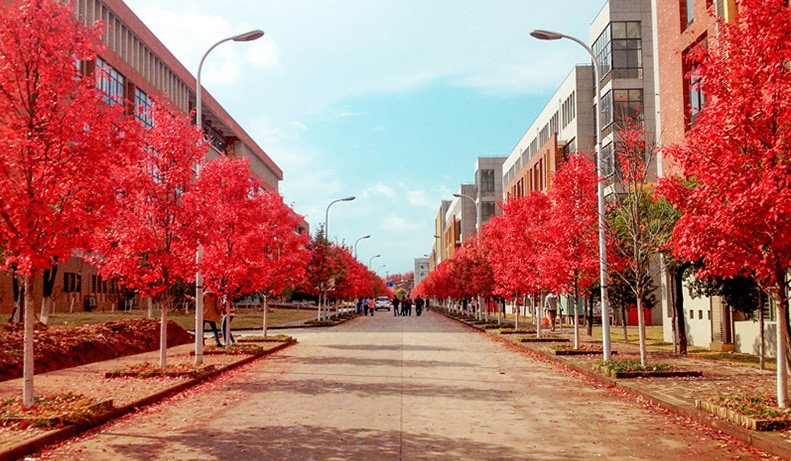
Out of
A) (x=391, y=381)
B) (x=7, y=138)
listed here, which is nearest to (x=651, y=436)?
(x=391, y=381)

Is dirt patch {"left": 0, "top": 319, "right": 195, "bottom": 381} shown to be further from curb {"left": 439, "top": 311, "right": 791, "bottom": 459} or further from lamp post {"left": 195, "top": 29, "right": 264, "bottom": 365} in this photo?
curb {"left": 439, "top": 311, "right": 791, "bottom": 459}

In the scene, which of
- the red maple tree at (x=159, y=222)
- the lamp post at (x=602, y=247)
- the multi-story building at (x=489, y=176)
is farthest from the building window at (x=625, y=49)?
the multi-story building at (x=489, y=176)

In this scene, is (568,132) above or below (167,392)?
above

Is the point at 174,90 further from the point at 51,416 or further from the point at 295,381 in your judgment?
the point at 51,416

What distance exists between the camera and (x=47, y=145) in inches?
408

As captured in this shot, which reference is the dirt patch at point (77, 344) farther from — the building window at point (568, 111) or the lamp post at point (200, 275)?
the building window at point (568, 111)

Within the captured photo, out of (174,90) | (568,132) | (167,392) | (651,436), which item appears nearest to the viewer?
(651,436)

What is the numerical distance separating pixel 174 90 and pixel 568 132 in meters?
35.0

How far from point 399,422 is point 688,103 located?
18497 mm

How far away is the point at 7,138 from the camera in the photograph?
10.1 m

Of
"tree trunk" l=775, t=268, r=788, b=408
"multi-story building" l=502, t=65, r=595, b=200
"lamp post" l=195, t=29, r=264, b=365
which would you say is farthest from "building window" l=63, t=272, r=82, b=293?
"tree trunk" l=775, t=268, r=788, b=408

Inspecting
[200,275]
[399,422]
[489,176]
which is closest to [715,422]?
[399,422]

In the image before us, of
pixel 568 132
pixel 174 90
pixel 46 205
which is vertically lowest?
pixel 46 205

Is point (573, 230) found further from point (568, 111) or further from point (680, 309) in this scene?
point (568, 111)
